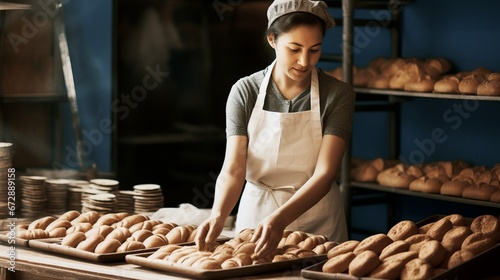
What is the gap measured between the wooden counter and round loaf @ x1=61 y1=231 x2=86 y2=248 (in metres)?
0.05

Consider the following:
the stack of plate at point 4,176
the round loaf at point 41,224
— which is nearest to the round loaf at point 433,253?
the round loaf at point 41,224

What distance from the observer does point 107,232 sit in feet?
9.27

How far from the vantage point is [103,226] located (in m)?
2.85

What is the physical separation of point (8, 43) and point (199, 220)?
2022 mm

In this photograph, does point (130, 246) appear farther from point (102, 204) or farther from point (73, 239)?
point (102, 204)

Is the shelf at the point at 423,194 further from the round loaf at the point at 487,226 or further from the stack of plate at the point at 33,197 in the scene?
the stack of plate at the point at 33,197

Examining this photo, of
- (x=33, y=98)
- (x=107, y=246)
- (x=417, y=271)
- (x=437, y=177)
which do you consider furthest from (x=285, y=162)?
(x=33, y=98)

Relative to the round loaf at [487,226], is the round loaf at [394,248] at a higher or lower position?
lower

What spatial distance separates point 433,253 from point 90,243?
42.6 inches

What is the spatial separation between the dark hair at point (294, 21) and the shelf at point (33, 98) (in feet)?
8.61

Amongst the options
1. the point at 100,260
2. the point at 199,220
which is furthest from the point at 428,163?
the point at 100,260

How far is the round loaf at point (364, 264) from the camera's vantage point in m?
2.27

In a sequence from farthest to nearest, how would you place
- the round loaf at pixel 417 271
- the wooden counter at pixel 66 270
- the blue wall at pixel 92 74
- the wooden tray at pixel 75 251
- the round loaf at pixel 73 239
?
1. the blue wall at pixel 92 74
2. the round loaf at pixel 73 239
3. the wooden tray at pixel 75 251
4. the wooden counter at pixel 66 270
5. the round loaf at pixel 417 271

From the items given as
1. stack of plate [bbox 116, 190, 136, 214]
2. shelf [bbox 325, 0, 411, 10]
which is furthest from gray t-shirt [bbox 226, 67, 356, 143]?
shelf [bbox 325, 0, 411, 10]
